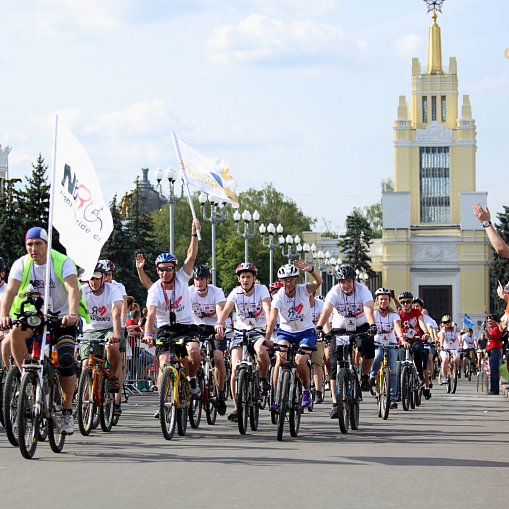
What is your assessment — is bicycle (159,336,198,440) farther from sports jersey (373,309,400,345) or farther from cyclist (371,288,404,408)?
sports jersey (373,309,400,345)

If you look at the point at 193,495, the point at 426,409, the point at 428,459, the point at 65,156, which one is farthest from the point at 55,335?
the point at 426,409

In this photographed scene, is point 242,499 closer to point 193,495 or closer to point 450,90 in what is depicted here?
point 193,495

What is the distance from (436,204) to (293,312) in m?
89.5

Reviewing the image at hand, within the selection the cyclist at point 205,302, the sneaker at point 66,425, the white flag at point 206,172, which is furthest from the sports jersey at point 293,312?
the white flag at point 206,172

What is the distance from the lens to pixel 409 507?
6.62 metres

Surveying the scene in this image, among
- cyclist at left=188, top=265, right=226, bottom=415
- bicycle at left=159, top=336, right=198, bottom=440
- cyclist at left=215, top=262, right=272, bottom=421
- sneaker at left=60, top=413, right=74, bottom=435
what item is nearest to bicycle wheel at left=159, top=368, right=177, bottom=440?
bicycle at left=159, top=336, right=198, bottom=440

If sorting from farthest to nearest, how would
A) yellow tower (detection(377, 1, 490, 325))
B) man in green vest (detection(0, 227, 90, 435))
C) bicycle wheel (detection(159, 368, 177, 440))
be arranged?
yellow tower (detection(377, 1, 490, 325))
bicycle wheel (detection(159, 368, 177, 440))
man in green vest (detection(0, 227, 90, 435))

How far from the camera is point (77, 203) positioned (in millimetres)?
10508

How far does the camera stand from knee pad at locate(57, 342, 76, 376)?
377 inches

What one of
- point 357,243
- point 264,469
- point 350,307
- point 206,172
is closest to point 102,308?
point 350,307

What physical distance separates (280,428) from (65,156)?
372 centimetres

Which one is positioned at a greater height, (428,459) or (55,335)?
(55,335)

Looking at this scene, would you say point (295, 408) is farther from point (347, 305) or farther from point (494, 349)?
point (494, 349)

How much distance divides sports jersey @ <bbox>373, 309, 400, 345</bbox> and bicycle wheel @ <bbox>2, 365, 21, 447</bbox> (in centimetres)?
802
